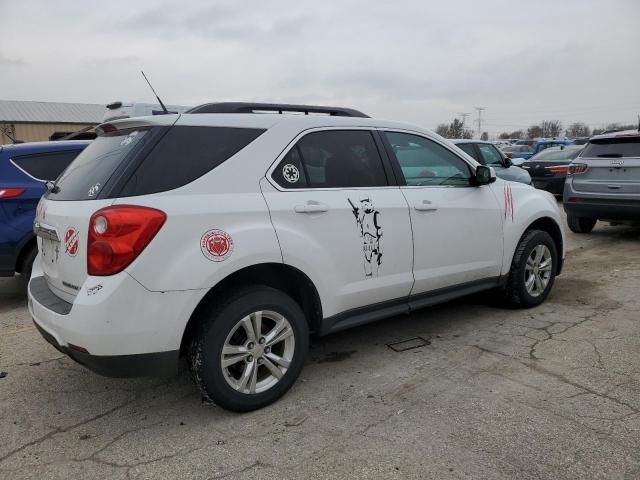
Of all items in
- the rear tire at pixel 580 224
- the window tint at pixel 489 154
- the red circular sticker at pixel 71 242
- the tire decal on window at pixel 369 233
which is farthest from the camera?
the window tint at pixel 489 154

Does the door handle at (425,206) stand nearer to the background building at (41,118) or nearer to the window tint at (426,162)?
the window tint at (426,162)

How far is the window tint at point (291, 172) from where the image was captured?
10.6 feet

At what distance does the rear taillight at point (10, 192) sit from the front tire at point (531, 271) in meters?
4.83

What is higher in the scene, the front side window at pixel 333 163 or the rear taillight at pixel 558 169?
the front side window at pixel 333 163

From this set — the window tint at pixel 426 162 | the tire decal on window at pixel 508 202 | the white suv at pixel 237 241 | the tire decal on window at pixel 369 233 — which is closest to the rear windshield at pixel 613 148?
the tire decal on window at pixel 508 202

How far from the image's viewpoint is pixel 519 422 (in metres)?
2.96

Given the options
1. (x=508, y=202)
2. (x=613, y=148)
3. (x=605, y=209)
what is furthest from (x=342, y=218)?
(x=613, y=148)

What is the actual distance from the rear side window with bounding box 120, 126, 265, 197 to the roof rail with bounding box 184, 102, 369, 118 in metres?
0.26

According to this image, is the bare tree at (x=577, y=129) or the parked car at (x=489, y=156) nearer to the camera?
the parked car at (x=489, y=156)

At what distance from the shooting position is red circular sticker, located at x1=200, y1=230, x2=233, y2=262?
2828mm

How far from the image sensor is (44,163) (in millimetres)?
5738

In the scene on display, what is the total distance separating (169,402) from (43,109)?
46730mm

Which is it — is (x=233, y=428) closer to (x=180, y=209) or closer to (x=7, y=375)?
(x=180, y=209)

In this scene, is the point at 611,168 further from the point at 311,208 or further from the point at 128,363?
the point at 128,363
